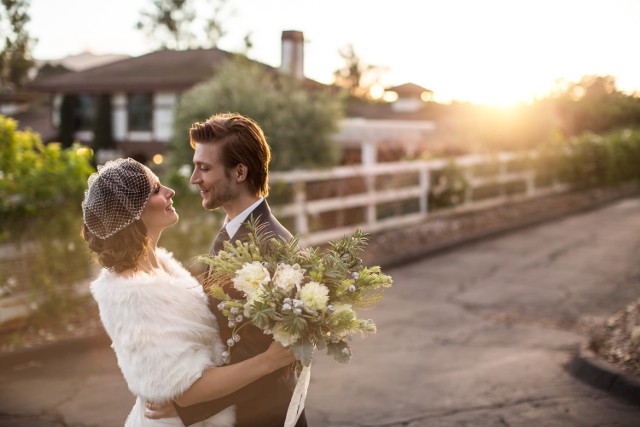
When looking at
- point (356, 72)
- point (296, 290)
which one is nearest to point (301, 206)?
point (296, 290)

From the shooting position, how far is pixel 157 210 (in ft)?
7.67

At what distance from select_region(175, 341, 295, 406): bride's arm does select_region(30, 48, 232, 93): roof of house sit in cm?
2365

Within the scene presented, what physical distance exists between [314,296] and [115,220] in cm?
73

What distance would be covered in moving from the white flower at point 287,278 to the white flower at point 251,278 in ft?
0.10

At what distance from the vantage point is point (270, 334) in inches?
85.7

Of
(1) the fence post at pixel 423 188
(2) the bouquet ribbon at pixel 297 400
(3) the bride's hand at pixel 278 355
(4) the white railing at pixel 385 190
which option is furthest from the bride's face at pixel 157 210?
(1) the fence post at pixel 423 188

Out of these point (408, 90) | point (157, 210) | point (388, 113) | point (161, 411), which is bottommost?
point (161, 411)

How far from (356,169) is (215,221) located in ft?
14.3

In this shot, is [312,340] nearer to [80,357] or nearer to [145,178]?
[145,178]

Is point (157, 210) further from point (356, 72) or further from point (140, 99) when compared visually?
point (356, 72)

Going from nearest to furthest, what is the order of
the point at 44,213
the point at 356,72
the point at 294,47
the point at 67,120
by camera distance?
1. the point at 44,213
2. the point at 294,47
3. the point at 67,120
4. the point at 356,72

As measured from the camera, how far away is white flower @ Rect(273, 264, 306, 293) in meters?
1.99

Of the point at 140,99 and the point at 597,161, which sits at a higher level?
the point at 140,99

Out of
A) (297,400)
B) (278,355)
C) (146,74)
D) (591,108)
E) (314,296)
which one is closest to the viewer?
(314,296)
